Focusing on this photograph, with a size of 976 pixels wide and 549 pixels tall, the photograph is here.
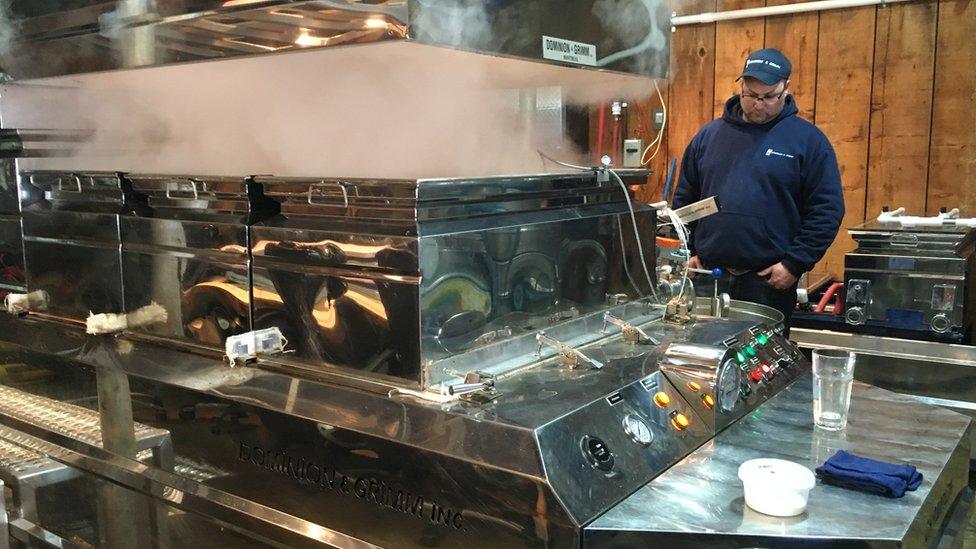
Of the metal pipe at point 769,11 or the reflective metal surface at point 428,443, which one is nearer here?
the reflective metal surface at point 428,443

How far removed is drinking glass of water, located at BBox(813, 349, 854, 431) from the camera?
156cm

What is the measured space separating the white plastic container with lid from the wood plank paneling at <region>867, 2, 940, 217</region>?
262 cm

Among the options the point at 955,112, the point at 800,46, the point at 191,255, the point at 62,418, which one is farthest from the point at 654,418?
the point at 800,46

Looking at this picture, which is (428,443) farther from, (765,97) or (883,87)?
(883,87)

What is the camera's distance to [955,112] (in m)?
3.25

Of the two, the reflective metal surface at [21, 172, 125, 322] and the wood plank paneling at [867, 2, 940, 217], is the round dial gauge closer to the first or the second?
the reflective metal surface at [21, 172, 125, 322]

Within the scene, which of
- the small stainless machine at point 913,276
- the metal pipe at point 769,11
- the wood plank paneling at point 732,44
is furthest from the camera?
the wood plank paneling at point 732,44

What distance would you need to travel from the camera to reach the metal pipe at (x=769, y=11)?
336 cm

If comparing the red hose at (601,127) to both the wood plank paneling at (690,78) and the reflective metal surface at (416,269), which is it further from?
the reflective metal surface at (416,269)

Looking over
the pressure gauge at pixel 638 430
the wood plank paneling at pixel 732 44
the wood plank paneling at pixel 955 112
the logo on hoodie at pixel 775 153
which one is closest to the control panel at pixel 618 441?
the pressure gauge at pixel 638 430

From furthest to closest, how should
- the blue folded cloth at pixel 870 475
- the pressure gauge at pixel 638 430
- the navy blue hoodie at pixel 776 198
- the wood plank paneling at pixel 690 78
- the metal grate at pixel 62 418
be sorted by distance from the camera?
the wood plank paneling at pixel 690 78, the navy blue hoodie at pixel 776 198, the metal grate at pixel 62 418, the pressure gauge at pixel 638 430, the blue folded cloth at pixel 870 475

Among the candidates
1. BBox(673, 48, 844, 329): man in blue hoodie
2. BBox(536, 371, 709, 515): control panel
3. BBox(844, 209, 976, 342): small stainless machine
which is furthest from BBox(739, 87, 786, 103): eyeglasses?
BBox(536, 371, 709, 515): control panel

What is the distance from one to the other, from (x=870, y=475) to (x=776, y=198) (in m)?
1.76

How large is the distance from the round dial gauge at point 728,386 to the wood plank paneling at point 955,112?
2.25 meters
